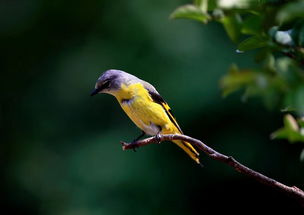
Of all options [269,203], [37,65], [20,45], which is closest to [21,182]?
[37,65]

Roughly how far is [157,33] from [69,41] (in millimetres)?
1723

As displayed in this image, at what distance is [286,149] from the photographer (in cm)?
575

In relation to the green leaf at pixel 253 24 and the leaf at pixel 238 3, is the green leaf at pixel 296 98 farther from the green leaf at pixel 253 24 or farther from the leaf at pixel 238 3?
the green leaf at pixel 253 24

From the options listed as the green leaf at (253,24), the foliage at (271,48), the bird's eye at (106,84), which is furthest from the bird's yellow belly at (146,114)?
the green leaf at (253,24)

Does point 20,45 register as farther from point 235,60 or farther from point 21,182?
point 235,60

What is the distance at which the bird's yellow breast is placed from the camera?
8.90ft

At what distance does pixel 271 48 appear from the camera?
134 centimetres

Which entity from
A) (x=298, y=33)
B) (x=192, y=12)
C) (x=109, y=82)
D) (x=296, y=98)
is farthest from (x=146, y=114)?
(x=296, y=98)

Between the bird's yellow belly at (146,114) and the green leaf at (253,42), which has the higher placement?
the green leaf at (253,42)

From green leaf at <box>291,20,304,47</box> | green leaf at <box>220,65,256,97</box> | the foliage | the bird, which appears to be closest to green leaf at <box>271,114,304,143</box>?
the foliage

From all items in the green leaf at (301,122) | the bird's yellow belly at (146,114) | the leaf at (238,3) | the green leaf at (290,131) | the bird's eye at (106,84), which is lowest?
the bird's yellow belly at (146,114)

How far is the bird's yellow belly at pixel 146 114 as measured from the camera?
107 inches

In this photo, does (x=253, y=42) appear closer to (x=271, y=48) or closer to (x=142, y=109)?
(x=271, y=48)

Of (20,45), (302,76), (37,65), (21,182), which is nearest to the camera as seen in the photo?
(302,76)
